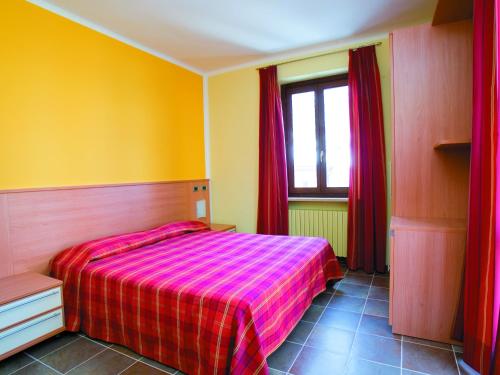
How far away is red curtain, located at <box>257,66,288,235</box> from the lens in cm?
374

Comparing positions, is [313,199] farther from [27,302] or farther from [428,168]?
[27,302]

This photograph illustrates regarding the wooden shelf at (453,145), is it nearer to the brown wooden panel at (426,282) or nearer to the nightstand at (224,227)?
the brown wooden panel at (426,282)

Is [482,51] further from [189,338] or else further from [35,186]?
[35,186]

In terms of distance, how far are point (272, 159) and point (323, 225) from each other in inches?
39.8

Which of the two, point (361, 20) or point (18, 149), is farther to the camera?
point (361, 20)

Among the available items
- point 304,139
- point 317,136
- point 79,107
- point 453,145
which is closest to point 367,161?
point 317,136

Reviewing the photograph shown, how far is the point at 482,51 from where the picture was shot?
63.5 inches

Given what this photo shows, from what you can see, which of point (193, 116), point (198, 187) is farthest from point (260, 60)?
point (198, 187)

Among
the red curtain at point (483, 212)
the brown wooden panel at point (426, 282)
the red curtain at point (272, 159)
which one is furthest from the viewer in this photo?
the red curtain at point (272, 159)

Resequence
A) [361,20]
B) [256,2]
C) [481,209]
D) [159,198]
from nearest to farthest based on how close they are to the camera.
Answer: [481,209]
[256,2]
[361,20]
[159,198]

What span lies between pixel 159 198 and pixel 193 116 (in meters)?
1.26

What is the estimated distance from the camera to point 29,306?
1911 millimetres

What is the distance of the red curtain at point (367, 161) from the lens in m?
3.22

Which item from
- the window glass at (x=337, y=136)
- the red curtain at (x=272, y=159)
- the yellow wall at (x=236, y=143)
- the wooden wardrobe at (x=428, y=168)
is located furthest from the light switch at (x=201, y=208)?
the wooden wardrobe at (x=428, y=168)
